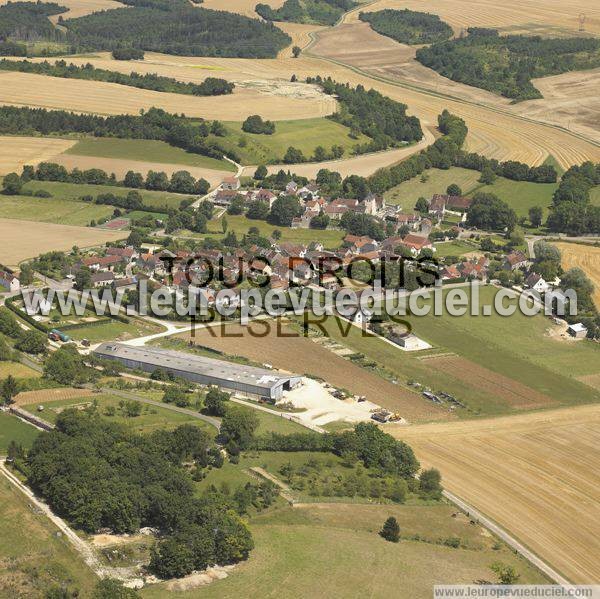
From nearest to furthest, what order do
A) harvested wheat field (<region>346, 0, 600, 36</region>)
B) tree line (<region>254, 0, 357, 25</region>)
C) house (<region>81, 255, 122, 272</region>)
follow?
house (<region>81, 255, 122, 272</region>)
harvested wheat field (<region>346, 0, 600, 36</region>)
tree line (<region>254, 0, 357, 25</region>)

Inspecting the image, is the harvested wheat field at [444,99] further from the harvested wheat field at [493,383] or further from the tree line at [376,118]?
the harvested wheat field at [493,383]

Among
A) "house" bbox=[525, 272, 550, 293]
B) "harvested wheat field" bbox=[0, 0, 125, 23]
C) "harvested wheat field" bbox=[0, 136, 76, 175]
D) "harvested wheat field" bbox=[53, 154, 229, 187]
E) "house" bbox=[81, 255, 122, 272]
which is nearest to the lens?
"house" bbox=[525, 272, 550, 293]

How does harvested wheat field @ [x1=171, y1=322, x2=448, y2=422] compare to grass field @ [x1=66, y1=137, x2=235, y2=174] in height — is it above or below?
below

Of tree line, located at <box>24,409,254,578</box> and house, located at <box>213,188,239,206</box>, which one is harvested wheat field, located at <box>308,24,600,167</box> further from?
tree line, located at <box>24,409,254,578</box>

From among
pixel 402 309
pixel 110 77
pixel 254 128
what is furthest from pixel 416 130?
pixel 402 309

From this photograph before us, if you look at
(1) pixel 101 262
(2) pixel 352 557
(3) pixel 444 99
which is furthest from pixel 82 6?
(2) pixel 352 557

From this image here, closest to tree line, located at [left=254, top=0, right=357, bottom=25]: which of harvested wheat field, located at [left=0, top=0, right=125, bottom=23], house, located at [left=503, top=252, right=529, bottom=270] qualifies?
harvested wheat field, located at [left=0, top=0, right=125, bottom=23]
